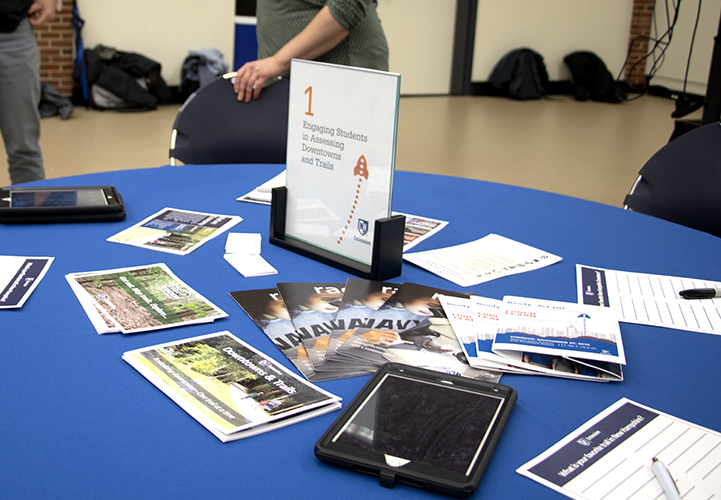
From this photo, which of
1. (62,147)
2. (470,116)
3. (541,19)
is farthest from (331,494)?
(541,19)

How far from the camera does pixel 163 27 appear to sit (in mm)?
5988

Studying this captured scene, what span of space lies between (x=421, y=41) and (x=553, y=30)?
1.86 metres

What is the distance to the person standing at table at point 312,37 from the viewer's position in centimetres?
179

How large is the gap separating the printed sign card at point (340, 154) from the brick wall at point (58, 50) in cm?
521

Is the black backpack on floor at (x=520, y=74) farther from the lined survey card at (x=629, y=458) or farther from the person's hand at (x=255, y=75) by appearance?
the lined survey card at (x=629, y=458)

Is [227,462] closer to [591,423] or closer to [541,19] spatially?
[591,423]

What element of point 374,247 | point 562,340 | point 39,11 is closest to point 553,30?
point 39,11

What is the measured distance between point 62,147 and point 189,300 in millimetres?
4054

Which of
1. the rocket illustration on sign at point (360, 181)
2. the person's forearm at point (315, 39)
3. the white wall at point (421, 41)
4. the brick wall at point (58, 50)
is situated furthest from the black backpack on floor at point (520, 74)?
the rocket illustration on sign at point (360, 181)

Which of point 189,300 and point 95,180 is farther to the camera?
point 95,180

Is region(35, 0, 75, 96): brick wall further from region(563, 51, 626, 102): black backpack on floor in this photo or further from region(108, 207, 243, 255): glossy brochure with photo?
region(563, 51, 626, 102): black backpack on floor

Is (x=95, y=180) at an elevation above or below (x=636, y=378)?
above

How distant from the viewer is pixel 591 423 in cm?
72

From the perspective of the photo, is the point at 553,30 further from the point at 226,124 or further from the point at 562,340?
the point at 562,340
